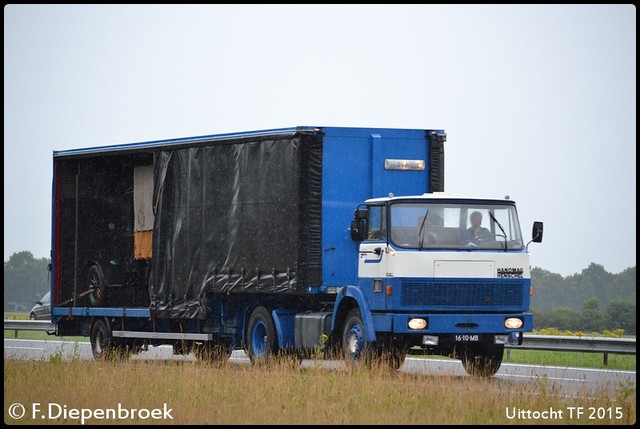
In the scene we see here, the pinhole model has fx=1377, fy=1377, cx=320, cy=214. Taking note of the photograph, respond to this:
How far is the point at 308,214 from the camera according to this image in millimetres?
22141

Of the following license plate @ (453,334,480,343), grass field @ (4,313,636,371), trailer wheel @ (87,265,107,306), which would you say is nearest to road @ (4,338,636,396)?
license plate @ (453,334,480,343)

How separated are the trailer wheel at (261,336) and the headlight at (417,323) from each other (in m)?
3.44

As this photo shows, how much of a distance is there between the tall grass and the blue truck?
4.13ft

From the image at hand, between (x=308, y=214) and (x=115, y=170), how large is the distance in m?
7.58

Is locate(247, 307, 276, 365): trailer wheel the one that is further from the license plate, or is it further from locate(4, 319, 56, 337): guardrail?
locate(4, 319, 56, 337): guardrail

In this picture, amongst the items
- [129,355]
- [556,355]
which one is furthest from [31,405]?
[556,355]

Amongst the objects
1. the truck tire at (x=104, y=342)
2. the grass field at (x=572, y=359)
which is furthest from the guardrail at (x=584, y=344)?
the truck tire at (x=104, y=342)

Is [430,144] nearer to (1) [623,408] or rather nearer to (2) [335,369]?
(2) [335,369]

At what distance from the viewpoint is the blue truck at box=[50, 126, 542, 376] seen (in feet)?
66.9

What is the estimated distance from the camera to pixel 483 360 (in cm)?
2142

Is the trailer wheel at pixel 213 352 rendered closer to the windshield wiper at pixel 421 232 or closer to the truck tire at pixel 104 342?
the truck tire at pixel 104 342

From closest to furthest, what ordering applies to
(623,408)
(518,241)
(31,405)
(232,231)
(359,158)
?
(623,408) < (31,405) < (518,241) < (359,158) < (232,231)

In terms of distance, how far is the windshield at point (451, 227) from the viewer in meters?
20.4

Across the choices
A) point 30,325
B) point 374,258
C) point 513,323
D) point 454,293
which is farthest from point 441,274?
point 30,325
